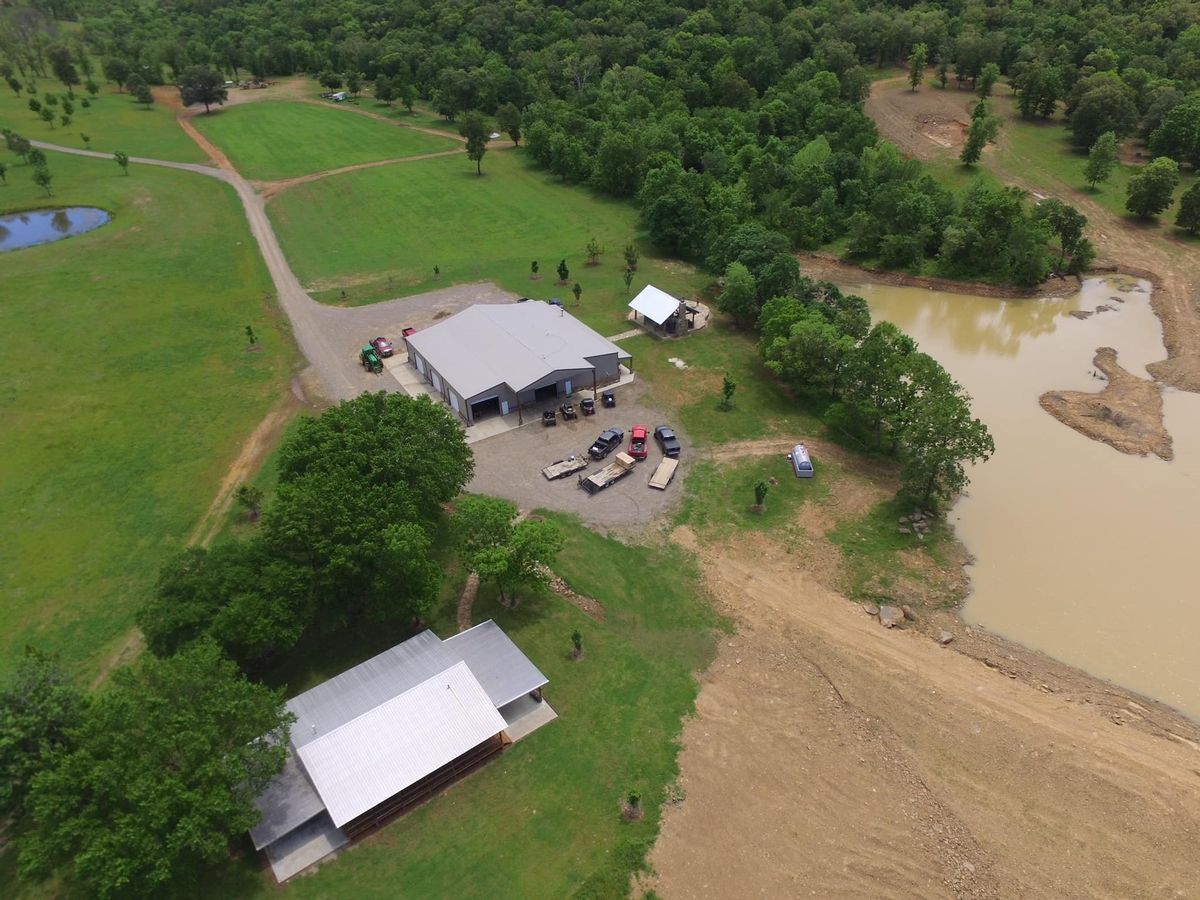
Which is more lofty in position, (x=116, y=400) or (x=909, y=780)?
(x=909, y=780)

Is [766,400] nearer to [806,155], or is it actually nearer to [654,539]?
[654,539]

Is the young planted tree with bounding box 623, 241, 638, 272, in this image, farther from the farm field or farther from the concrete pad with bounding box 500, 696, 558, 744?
the concrete pad with bounding box 500, 696, 558, 744

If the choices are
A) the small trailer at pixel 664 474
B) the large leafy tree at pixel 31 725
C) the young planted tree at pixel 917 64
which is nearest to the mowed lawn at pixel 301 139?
the young planted tree at pixel 917 64

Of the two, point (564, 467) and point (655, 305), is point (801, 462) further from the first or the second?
point (655, 305)

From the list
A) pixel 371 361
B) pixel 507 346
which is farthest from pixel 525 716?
pixel 371 361

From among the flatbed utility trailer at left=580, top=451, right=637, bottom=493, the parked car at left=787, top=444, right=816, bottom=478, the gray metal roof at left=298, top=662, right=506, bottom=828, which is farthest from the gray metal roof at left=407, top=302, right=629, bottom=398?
the gray metal roof at left=298, top=662, right=506, bottom=828
